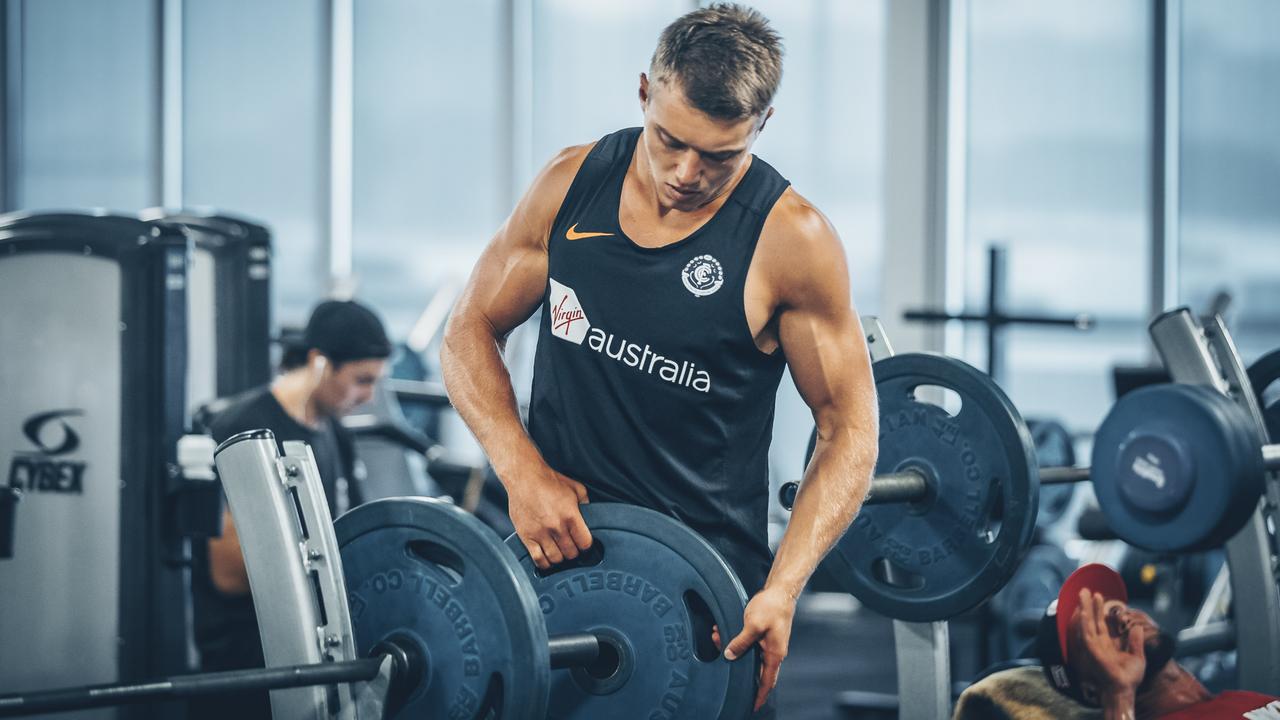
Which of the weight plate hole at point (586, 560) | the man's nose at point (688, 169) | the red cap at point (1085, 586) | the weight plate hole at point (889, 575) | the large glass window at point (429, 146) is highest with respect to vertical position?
the large glass window at point (429, 146)

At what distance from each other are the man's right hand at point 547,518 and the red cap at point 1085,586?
3.90ft

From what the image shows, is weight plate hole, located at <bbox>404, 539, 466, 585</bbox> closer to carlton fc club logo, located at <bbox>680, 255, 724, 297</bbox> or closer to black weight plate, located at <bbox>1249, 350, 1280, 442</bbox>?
carlton fc club logo, located at <bbox>680, 255, 724, 297</bbox>

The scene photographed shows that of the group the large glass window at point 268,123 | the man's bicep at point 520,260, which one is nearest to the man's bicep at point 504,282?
the man's bicep at point 520,260

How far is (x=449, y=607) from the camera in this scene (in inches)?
56.8

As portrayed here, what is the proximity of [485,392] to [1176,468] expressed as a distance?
4.21 ft

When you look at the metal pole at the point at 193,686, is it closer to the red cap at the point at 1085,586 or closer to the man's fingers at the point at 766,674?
the man's fingers at the point at 766,674

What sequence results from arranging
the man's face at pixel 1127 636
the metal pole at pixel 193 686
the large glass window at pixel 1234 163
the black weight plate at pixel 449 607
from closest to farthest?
1. the metal pole at pixel 193 686
2. the black weight plate at pixel 449 607
3. the man's face at pixel 1127 636
4. the large glass window at pixel 1234 163

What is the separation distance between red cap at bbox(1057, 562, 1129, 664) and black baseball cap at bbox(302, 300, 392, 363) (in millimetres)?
1733

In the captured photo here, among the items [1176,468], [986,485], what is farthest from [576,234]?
[1176,468]

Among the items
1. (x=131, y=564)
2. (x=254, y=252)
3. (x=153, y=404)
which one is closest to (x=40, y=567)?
(x=131, y=564)

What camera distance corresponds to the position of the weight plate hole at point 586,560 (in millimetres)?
1558

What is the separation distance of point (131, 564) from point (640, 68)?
13.1 ft

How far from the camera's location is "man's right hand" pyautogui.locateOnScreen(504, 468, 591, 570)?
1.52 metres

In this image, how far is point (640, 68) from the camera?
6.20 m
